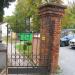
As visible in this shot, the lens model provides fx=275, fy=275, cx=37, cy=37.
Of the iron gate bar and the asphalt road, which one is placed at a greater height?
the iron gate bar

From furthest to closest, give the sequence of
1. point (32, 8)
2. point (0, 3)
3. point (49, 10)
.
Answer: point (32, 8)
point (0, 3)
point (49, 10)

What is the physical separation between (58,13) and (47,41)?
943mm

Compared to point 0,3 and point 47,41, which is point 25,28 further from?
point 0,3

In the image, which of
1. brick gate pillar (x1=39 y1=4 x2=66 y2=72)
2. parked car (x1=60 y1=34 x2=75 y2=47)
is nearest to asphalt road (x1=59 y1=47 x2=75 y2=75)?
brick gate pillar (x1=39 y1=4 x2=66 y2=72)

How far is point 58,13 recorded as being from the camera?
8.59 metres

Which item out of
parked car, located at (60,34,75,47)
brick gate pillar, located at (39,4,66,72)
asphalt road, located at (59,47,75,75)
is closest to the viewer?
brick gate pillar, located at (39,4,66,72)

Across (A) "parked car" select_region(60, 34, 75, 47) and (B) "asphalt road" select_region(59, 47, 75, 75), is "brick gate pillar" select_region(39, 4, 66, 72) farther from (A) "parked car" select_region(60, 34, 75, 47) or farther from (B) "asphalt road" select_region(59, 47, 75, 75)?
(A) "parked car" select_region(60, 34, 75, 47)

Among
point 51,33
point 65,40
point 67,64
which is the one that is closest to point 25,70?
point 51,33

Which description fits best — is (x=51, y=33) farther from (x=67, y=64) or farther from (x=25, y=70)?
(x=67, y=64)

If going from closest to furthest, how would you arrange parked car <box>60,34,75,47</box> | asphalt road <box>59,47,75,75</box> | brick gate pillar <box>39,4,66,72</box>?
1. brick gate pillar <box>39,4,66,72</box>
2. asphalt road <box>59,47,75,75</box>
3. parked car <box>60,34,75,47</box>

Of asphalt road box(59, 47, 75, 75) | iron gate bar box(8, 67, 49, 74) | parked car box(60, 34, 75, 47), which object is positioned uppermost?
parked car box(60, 34, 75, 47)

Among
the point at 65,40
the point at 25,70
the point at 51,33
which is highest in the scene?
the point at 51,33

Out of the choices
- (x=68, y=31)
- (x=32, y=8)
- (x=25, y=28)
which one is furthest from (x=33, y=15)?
(x=68, y=31)

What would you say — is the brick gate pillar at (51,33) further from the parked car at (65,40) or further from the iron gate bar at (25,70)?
the parked car at (65,40)
